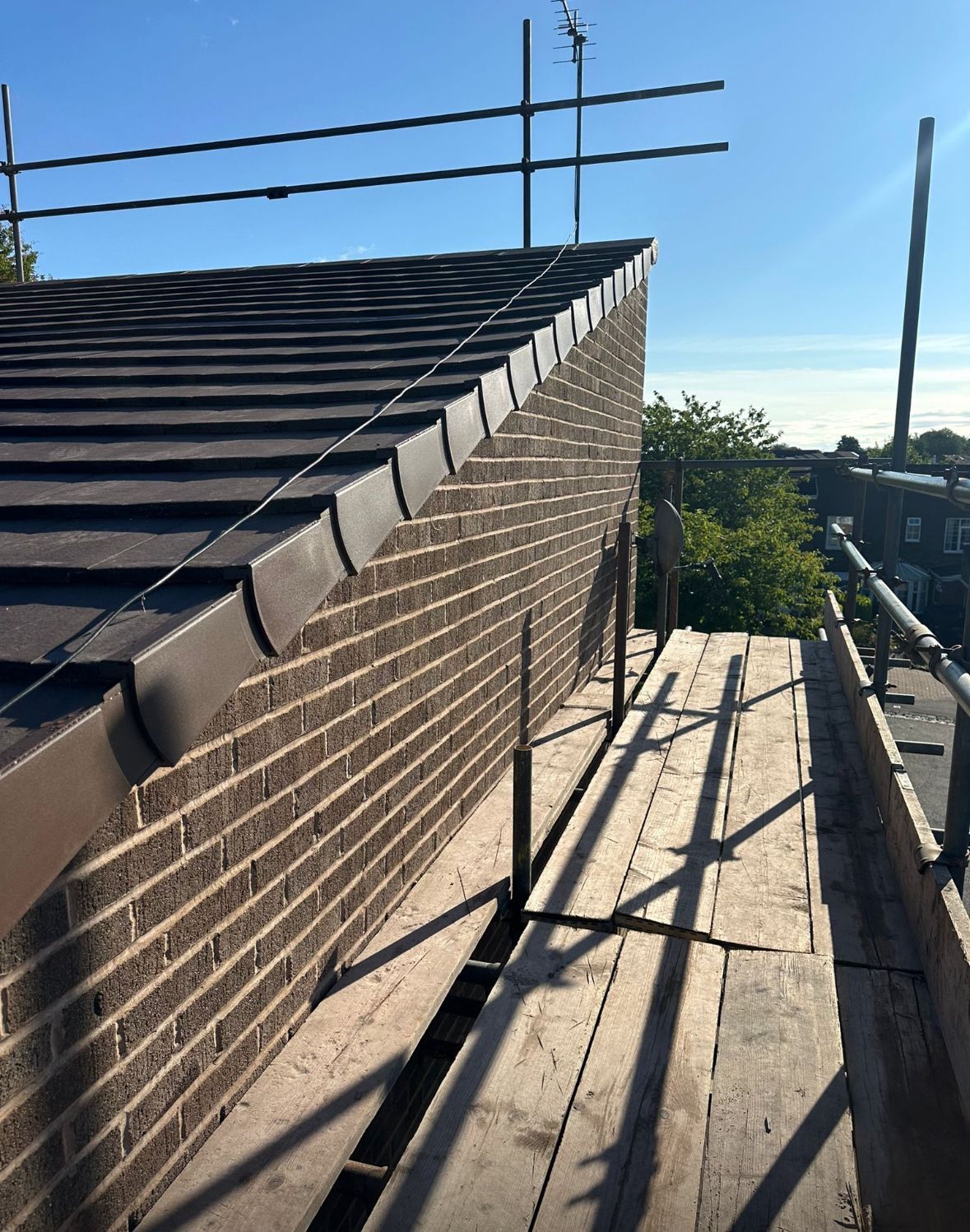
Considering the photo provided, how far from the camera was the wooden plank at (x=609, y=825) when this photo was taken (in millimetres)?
3598

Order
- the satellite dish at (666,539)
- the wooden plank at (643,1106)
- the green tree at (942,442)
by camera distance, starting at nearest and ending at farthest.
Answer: the wooden plank at (643,1106) < the satellite dish at (666,539) < the green tree at (942,442)

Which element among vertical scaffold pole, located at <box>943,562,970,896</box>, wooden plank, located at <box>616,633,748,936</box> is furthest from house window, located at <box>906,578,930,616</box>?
vertical scaffold pole, located at <box>943,562,970,896</box>

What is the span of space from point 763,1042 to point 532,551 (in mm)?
3410

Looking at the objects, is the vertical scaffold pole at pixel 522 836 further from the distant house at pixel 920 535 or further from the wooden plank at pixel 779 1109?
the distant house at pixel 920 535

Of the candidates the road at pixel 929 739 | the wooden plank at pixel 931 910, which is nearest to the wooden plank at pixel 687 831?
the wooden plank at pixel 931 910

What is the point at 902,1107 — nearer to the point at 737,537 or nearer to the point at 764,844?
the point at 764,844

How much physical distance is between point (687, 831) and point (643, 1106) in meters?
1.94

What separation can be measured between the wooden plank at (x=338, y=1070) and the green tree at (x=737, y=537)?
2535 centimetres

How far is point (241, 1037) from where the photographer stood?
8.02 ft

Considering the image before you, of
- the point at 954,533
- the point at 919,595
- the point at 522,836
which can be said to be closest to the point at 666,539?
the point at 522,836

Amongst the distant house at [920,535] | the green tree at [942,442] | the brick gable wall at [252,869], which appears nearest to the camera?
the brick gable wall at [252,869]

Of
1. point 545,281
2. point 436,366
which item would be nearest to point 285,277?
point 545,281

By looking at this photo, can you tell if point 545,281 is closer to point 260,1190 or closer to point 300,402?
point 300,402

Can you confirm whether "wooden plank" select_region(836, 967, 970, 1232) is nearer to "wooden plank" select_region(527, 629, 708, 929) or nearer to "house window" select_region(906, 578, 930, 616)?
"wooden plank" select_region(527, 629, 708, 929)
